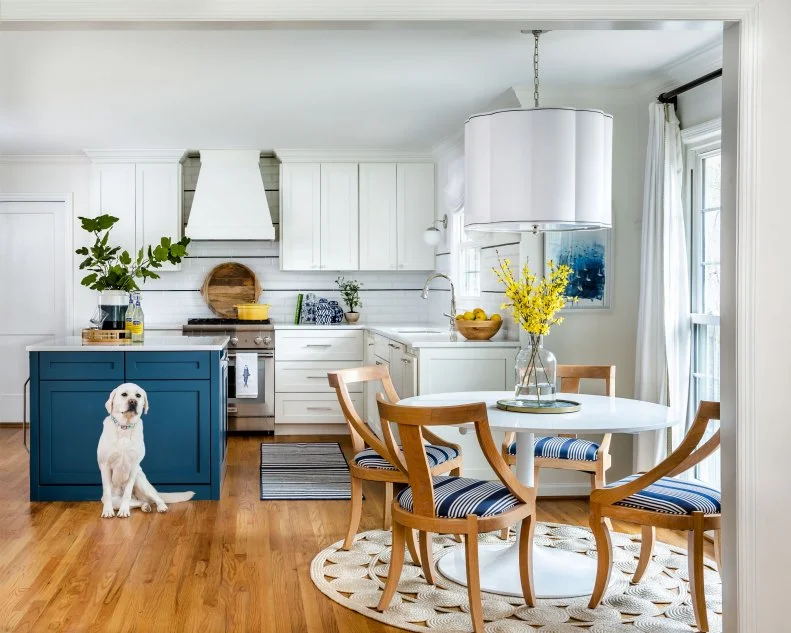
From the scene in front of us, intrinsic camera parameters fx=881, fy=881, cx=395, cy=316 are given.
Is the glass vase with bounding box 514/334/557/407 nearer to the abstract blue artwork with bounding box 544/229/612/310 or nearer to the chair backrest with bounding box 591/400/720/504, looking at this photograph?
the chair backrest with bounding box 591/400/720/504

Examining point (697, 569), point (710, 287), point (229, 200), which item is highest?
point (229, 200)

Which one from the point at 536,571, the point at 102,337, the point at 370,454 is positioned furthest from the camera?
the point at 102,337

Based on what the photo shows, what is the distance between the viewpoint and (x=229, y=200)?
7398mm

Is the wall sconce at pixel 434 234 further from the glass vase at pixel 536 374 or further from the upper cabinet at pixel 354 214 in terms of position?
the glass vase at pixel 536 374

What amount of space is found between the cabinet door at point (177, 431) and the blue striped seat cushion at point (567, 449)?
1.91m

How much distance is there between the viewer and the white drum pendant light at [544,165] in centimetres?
341

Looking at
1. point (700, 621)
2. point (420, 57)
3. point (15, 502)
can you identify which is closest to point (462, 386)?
point (420, 57)

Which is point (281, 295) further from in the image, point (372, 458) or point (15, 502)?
point (372, 458)

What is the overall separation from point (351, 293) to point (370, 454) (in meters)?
3.98

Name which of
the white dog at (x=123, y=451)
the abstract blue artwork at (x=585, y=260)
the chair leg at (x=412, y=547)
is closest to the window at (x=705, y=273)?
the abstract blue artwork at (x=585, y=260)

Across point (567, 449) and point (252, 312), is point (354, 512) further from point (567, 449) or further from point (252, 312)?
point (252, 312)

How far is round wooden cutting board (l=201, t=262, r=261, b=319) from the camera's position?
7797mm

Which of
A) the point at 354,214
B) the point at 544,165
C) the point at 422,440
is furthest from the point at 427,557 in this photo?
the point at 354,214

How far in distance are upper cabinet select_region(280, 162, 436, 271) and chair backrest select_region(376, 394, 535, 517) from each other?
4.47 metres
